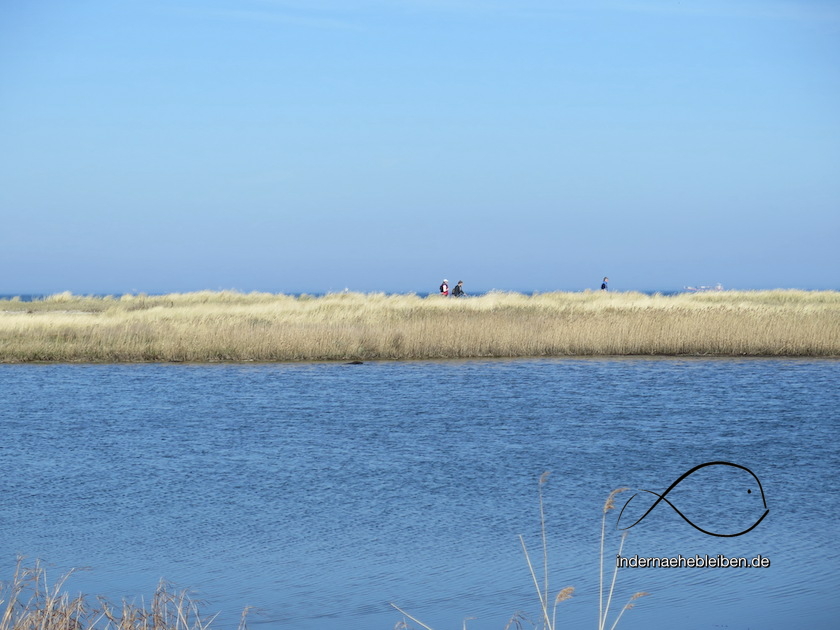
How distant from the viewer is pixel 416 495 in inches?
378

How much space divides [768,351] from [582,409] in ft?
33.2

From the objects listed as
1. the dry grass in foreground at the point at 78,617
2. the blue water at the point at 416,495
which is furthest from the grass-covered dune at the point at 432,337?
the dry grass in foreground at the point at 78,617

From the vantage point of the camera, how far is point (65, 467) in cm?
1118

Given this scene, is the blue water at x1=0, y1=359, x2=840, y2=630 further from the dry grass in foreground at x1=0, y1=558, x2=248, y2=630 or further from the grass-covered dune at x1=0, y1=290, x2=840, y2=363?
the grass-covered dune at x1=0, y1=290, x2=840, y2=363

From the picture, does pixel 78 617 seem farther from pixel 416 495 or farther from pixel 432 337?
pixel 432 337

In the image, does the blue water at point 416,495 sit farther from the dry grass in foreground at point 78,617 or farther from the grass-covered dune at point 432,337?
the grass-covered dune at point 432,337

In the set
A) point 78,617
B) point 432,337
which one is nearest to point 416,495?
point 78,617

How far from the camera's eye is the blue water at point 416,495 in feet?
21.8

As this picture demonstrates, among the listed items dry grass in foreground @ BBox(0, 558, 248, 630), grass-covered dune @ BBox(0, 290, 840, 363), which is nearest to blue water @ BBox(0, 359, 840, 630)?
dry grass in foreground @ BBox(0, 558, 248, 630)

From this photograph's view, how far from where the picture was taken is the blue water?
21.8 ft

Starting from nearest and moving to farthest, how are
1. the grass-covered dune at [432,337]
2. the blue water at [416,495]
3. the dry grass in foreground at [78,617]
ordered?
the dry grass in foreground at [78,617]
the blue water at [416,495]
the grass-covered dune at [432,337]

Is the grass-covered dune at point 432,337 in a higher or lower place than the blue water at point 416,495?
higher

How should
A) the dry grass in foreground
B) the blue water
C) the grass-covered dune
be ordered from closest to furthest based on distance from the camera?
the dry grass in foreground → the blue water → the grass-covered dune

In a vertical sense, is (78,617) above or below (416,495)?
above
